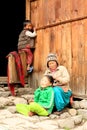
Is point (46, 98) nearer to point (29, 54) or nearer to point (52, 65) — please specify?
point (52, 65)

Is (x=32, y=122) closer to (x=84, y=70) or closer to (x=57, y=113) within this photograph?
(x=57, y=113)

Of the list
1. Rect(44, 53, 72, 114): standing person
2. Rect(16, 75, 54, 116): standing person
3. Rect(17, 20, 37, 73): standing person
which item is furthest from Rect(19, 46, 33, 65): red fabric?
Rect(16, 75, 54, 116): standing person

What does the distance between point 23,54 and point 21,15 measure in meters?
4.21

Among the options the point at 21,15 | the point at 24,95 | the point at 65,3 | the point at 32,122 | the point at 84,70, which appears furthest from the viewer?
the point at 21,15

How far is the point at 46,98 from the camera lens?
592 cm

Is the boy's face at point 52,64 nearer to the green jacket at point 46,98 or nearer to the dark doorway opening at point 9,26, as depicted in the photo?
the green jacket at point 46,98

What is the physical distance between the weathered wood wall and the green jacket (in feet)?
2.59

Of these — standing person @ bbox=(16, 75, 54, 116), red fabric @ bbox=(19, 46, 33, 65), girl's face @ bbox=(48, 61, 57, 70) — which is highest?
red fabric @ bbox=(19, 46, 33, 65)

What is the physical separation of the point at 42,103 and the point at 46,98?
12cm

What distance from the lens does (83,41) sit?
6363 mm

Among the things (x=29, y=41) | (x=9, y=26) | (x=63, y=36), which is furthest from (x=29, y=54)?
(x=9, y=26)

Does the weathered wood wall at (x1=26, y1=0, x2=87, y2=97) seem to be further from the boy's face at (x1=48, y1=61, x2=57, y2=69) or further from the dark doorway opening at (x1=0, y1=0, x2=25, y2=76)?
the dark doorway opening at (x1=0, y1=0, x2=25, y2=76)

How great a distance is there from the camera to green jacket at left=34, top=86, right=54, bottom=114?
583cm

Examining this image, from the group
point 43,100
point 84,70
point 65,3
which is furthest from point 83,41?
point 43,100
